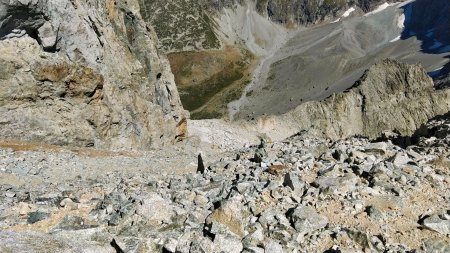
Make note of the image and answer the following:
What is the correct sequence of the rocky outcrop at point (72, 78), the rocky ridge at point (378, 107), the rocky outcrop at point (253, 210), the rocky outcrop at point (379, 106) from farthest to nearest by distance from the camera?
1. the rocky outcrop at point (379, 106)
2. the rocky ridge at point (378, 107)
3. the rocky outcrop at point (72, 78)
4. the rocky outcrop at point (253, 210)

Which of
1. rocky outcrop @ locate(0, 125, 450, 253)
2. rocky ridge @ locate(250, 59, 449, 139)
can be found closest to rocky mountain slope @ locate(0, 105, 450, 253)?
rocky outcrop @ locate(0, 125, 450, 253)

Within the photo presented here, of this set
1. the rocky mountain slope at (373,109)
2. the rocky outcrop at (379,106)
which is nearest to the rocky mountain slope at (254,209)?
the rocky mountain slope at (373,109)

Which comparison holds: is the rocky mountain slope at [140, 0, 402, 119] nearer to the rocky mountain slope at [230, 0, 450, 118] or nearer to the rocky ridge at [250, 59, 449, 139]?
the rocky mountain slope at [230, 0, 450, 118]

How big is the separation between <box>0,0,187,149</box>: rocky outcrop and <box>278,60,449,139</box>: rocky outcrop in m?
42.1

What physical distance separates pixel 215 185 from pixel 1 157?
11.6 metres

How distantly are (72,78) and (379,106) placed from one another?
7117 cm

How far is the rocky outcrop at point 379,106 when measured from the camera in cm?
8369

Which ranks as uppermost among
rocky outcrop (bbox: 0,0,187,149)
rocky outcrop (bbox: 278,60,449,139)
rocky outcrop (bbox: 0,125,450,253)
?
rocky outcrop (bbox: 0,0,187,149)

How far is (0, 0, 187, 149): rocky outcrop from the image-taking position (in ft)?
93.4

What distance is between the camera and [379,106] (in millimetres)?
91625

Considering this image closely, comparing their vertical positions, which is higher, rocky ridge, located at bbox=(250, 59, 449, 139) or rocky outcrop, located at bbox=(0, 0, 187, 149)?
rocky outcrop, located at bbox=(0, 0, 187, 149)

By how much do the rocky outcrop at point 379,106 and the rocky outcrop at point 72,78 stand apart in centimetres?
4211

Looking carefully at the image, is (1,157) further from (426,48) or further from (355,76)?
(426,48)

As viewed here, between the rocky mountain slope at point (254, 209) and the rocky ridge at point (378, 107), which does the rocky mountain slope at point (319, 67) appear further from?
the rocky mountain slope at point (254, 209)
